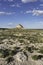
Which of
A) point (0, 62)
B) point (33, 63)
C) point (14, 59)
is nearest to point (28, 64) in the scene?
point (33, 63)

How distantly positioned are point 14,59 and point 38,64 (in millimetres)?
4389

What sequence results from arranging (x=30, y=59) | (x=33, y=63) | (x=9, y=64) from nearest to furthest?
1. (x=9, y=64)
2. (x=33, y=63)
3. (x=30, y=59)

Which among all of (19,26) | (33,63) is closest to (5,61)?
(33,63)

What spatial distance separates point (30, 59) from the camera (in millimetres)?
30266

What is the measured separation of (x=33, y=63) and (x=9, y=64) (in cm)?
436

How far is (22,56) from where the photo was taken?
31.1 metres

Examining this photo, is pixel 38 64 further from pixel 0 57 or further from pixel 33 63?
pixel 0 57

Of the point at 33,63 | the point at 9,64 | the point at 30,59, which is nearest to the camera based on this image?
the point at 9,64

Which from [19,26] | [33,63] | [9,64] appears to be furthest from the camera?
[19,26]

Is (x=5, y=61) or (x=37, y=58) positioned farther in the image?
(x=37, y=58)

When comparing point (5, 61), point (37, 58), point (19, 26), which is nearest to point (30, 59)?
point (37, 58)

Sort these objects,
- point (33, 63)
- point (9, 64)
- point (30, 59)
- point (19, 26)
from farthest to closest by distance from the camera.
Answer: point (19, 26) → point (30, 59) → point (33, 63) → point (9, 64)

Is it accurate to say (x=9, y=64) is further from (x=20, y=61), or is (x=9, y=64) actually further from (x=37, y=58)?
(x=37, y=58)

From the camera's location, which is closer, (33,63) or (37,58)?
(33,63)
